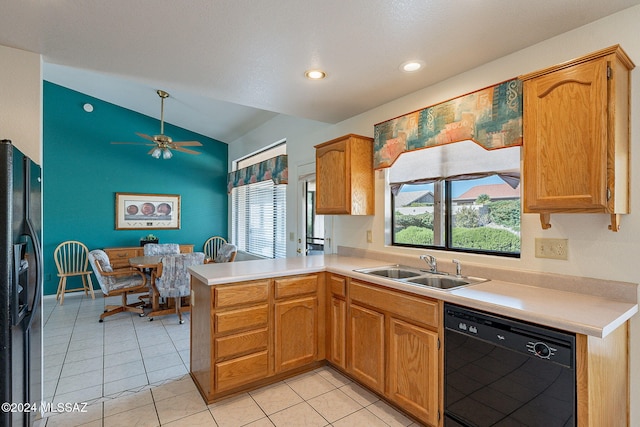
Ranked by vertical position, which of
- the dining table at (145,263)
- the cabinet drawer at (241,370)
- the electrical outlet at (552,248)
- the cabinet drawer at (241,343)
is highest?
the electrical outlet at (552,248)

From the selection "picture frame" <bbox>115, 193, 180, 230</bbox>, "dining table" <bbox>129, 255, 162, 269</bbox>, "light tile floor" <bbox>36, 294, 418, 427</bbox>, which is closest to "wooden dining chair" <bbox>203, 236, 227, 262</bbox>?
"picture frame" <bbox>115, 193, 180, 230</bbox>

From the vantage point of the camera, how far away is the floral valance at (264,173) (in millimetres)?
4379

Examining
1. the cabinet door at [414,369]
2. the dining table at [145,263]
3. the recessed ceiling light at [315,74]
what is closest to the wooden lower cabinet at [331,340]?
the cabinet door at [414,369]

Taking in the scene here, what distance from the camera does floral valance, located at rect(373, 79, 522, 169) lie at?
6.40 feet

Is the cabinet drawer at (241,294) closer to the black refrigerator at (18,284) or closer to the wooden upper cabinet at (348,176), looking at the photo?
the black refrigerator at (18,284)

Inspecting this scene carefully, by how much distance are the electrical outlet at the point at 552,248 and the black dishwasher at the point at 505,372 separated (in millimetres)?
647

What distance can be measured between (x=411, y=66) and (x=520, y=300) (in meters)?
1.66

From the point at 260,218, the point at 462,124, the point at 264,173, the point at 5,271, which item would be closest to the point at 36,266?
the point at 5,271

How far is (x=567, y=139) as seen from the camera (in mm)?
1527

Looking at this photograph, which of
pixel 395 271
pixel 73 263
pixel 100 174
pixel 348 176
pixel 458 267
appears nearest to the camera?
pixel 458 267

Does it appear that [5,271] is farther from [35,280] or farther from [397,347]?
[397,347]

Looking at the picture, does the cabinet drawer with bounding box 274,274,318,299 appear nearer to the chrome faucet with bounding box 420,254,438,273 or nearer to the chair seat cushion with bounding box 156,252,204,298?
A: the chrome faucet with bounding box 420,254,438,273

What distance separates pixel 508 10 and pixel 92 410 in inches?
137

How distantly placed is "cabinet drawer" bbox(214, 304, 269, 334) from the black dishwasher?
1.26 m
